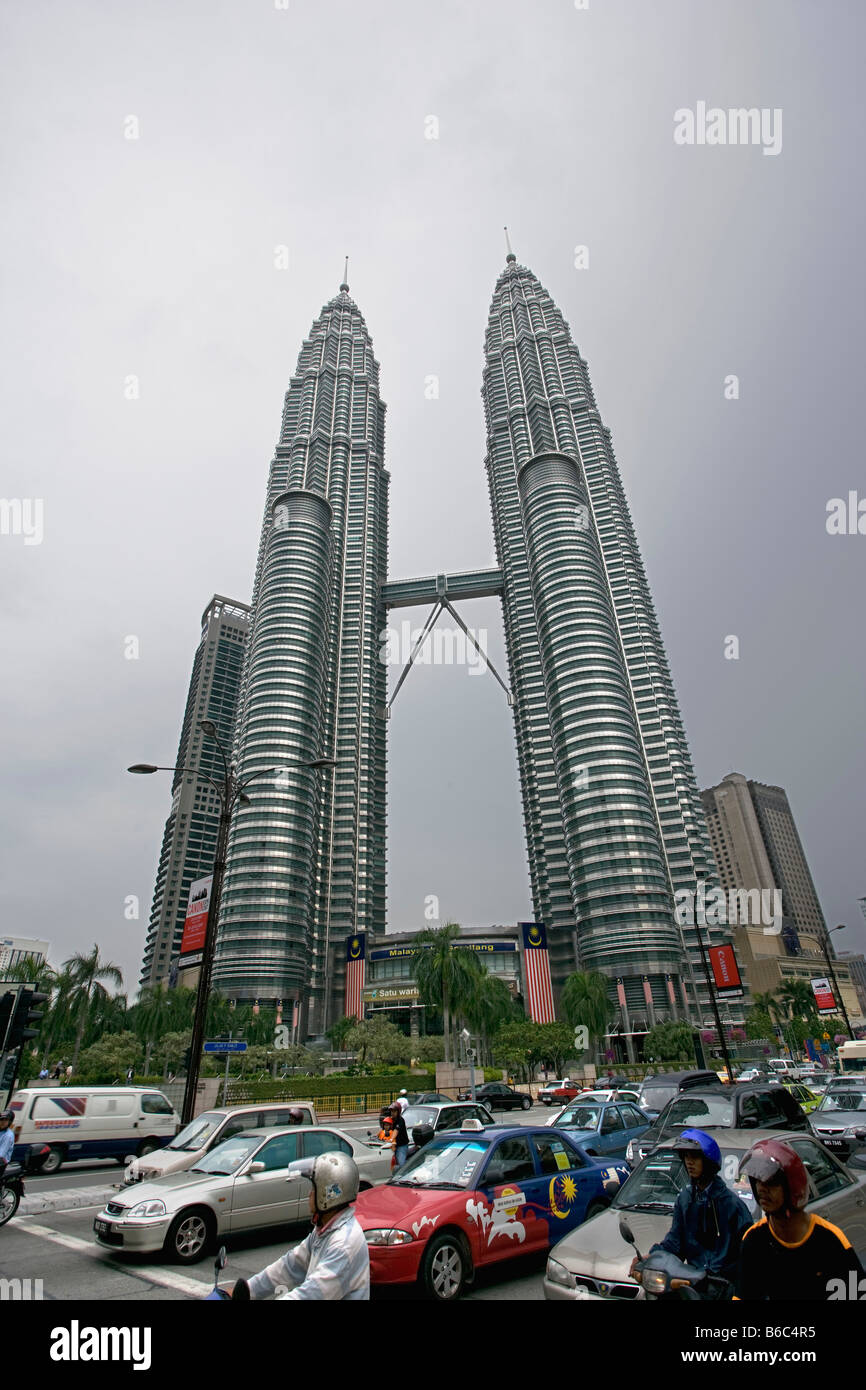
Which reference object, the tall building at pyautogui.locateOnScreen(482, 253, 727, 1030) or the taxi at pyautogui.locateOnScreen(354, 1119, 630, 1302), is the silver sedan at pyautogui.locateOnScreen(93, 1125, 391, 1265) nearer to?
the taxi at pyautogui.locateOnScreen(354, 1119, 630, 1302)

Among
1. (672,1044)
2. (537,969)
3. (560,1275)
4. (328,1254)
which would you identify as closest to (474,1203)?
(560,1275)

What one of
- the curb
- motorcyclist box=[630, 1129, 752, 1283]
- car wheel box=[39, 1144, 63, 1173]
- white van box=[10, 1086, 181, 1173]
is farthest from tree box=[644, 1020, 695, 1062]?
motorcyclist box=[630, 1129, 752, 1283]

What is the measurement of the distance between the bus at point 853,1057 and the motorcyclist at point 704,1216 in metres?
44.0

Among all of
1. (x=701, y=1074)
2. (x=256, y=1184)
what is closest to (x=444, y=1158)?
(x=256, y=1184)

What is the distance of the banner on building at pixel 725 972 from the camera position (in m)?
46.0

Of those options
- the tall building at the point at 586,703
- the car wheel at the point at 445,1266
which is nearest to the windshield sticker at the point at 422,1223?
the car wheel at the point at 445,1266

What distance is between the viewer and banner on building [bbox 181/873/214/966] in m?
16.5

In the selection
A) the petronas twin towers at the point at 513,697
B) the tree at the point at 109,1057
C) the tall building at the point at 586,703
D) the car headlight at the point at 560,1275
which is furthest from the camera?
the petronas twin towers at the point at 513,697

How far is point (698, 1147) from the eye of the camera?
16.1 ft

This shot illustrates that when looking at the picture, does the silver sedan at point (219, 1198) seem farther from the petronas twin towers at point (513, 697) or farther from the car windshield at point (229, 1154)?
the petronas twin towers at point (513, 697)

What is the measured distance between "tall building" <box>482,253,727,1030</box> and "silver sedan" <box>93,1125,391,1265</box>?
104 meters

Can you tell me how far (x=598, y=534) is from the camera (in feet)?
535

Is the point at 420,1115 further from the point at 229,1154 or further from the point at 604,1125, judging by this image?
the point at 229,1154
